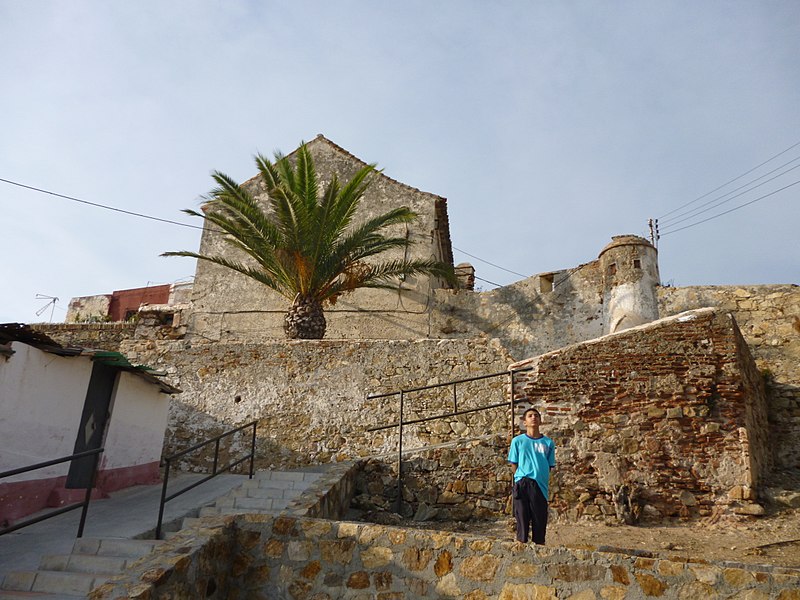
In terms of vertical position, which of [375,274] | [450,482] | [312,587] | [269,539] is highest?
[375,274]

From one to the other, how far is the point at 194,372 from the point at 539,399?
727 centimetres

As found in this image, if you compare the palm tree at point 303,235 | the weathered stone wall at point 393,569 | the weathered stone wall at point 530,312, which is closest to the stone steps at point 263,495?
the weathered stone wall at point 393,569

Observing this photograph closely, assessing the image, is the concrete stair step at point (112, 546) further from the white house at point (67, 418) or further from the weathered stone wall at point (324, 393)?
the weathered stone wall at point (324, 393)

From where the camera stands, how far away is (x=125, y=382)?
9.29 m

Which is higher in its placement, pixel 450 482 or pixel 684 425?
pixel 684 425

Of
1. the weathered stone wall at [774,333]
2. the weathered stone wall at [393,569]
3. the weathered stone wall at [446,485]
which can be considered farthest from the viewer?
the weathered stone wall at [774,333]

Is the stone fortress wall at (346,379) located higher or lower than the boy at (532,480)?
higher

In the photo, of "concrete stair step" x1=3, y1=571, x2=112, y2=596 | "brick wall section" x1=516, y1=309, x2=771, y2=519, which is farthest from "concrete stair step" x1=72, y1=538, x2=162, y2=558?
"brick wall section" x1=516, y1=309, x2=771, y2=519

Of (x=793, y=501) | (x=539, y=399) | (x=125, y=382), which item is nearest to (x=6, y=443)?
(x=125, y=382)

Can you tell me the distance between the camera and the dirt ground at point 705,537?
5746 millimetres

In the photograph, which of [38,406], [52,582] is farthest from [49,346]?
[52,582]

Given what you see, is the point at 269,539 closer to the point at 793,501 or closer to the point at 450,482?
the point at 450,482

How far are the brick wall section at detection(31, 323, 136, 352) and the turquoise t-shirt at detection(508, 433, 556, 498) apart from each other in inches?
575

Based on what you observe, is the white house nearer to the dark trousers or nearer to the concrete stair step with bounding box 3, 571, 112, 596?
the concrete stair step with bounding box 3, 571, 112, 596
